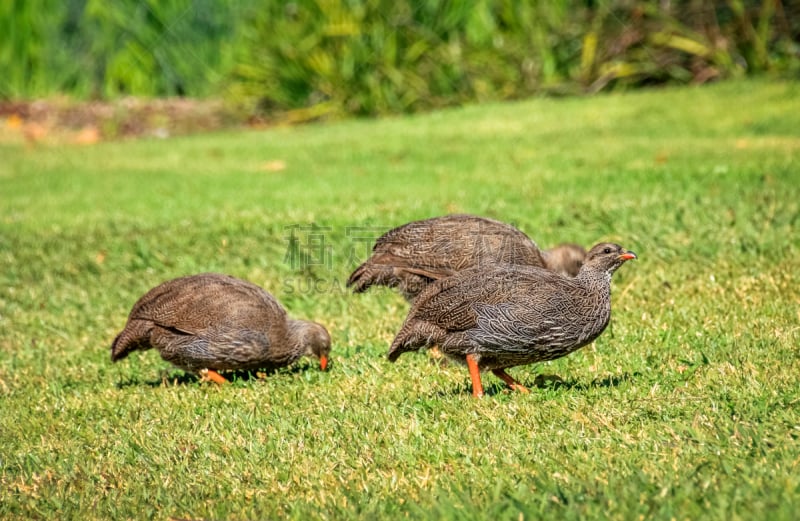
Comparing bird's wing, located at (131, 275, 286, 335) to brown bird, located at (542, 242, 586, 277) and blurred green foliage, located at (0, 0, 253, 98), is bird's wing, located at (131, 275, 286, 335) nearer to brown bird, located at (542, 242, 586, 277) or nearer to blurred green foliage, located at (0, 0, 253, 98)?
brown bird, located at (542, 242, 586, 277)

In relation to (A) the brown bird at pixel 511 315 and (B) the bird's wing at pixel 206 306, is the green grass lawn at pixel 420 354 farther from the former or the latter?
(B) the bird's wing at pixel 206 306

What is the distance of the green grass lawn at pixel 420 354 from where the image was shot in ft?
16.0

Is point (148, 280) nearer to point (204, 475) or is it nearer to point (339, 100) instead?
point (204, 475)

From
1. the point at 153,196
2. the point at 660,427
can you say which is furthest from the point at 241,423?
the point at 153,196

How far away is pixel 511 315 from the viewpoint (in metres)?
6.01

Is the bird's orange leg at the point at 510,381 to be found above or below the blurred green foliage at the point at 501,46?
below

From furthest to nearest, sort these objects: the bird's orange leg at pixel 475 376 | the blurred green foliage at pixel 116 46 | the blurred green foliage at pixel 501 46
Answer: the blurred green foliage at pixel 116 46 → the blurred green foliage at pixel 501 46 → the bird's orange leg at pixel 475 376

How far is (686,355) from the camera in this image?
6.53 m

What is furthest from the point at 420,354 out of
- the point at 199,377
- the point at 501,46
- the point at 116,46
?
the point at 116,46

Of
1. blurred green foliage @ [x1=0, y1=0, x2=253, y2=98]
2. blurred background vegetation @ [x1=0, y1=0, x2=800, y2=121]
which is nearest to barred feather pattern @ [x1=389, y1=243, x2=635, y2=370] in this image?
blurred background vegetation @ [x1=0, y1=0, x2=800, y2=121]

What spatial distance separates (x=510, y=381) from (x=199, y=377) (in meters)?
2.21

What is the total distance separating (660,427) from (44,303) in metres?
6.17

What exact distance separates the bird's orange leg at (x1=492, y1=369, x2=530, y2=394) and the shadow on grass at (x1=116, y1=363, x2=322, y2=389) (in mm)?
1441

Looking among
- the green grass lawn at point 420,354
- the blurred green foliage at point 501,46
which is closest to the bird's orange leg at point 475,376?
the green grass lawn at point 420,354
